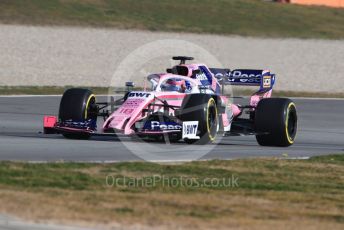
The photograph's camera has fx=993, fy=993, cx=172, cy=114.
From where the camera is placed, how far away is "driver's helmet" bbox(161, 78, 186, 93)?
1784cm

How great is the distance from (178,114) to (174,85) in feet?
3.66

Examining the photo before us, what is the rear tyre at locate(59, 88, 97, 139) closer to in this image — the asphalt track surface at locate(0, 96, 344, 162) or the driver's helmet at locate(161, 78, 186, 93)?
the asphalt track surface at locate(0, 96, 344, 162)

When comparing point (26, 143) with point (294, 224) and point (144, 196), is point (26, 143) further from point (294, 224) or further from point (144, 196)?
point (294, 224)

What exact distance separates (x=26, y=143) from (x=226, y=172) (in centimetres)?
428

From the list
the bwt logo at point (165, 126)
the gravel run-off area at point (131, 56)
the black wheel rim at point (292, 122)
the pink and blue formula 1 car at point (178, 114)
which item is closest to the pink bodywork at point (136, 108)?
the pink and blue formula 1 car at point (178, 114)

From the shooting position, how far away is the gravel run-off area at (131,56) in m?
35.5

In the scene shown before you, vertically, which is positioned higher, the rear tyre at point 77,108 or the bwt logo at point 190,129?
the rear tyre at point 77,108

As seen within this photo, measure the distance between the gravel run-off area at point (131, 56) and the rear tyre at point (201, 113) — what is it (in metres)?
16.3

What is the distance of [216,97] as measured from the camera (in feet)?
57.3

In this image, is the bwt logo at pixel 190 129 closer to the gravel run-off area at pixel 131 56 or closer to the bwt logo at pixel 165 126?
the bwt logo at pixel 165 126

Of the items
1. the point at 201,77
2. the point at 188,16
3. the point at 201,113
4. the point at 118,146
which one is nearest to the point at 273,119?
the point at 201,113

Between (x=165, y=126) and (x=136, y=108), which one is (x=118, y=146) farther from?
(x=165, y=126)

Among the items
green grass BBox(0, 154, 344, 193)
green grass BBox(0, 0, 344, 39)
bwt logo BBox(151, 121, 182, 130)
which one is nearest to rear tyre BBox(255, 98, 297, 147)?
bwt logo BBox(151, 121, 182, 130)

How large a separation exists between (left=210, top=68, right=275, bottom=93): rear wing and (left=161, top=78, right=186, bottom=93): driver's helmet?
144 centimetres
